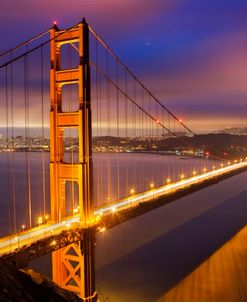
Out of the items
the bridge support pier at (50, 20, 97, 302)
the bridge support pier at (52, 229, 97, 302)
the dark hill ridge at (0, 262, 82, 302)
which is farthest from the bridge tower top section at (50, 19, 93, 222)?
the dark hill ridge at (0, 262, 82, 302)

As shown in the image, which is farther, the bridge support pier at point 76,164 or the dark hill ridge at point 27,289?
the bridge support pier at point 76,164

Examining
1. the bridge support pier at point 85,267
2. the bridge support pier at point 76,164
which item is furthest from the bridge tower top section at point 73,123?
the bridge support pier at point 85,267

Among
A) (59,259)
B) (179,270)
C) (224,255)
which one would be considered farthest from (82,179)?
(224,255)

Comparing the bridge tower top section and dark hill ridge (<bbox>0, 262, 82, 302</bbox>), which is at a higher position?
the bridge tower top section

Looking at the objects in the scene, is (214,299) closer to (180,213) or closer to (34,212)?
(180,213)

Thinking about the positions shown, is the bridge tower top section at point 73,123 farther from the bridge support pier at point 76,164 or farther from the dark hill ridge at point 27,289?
the dark hill ridge at point 27,289

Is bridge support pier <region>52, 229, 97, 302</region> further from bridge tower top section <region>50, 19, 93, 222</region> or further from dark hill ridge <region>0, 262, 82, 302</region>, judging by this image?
dark hill ridge <region>0, 262, 82, 302</region>

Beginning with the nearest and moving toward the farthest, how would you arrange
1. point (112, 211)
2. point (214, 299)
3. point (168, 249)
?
point (214, 299)
point (112, 211)
point (168, 249)
